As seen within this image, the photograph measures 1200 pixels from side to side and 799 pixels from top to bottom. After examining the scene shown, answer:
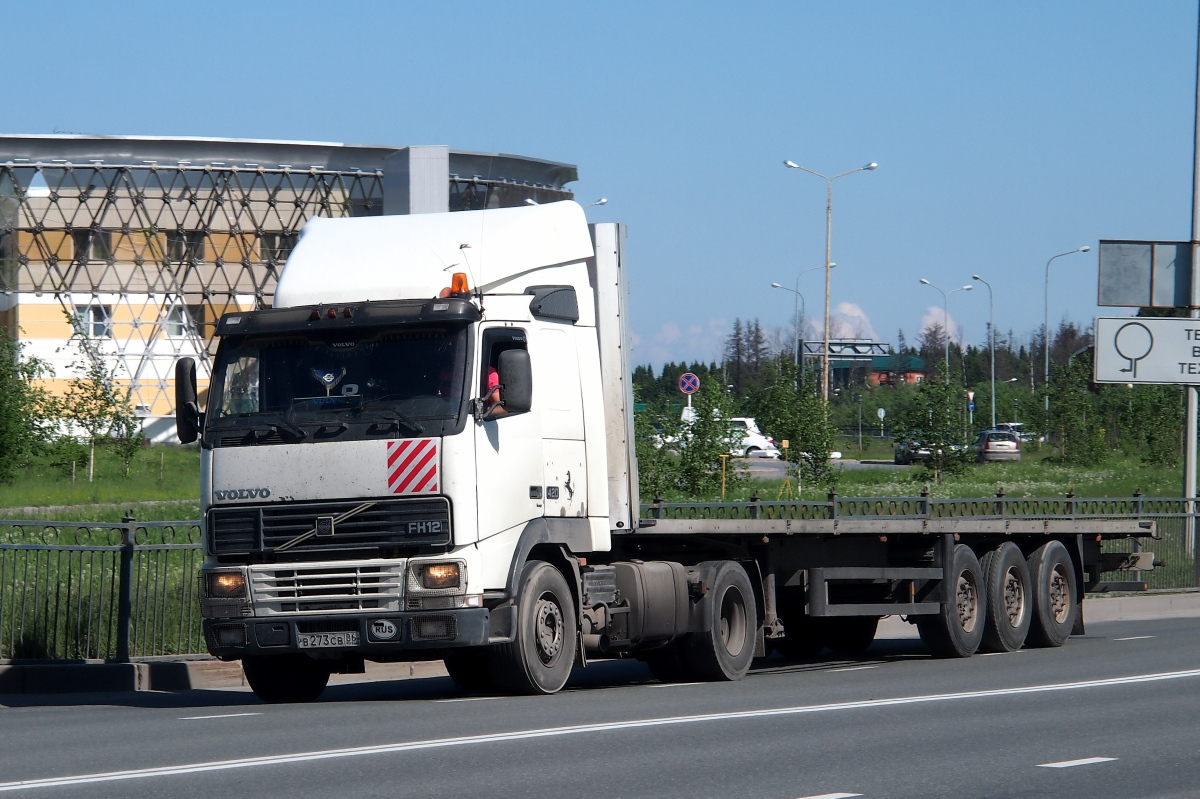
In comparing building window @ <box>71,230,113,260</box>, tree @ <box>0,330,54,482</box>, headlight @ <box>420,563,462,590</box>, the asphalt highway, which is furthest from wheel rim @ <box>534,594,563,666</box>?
building window @ <box>71,230,113,260</box>

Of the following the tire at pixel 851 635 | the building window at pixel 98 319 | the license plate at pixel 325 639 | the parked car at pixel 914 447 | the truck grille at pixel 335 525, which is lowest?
the tire at pixel 851 635

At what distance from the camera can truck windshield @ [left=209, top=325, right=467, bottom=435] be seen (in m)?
10.3

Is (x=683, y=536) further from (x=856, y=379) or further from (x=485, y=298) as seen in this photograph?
(x=856, y=379)

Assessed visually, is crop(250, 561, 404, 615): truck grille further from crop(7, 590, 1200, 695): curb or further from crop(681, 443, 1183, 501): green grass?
crop(681, 443, 1183, 501): green grass

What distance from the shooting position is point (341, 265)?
36.9 ft

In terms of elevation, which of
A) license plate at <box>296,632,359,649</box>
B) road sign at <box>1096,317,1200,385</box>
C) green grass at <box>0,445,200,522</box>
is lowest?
green grass at <box>0,445,200,522</box>

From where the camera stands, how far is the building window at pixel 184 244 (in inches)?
2970

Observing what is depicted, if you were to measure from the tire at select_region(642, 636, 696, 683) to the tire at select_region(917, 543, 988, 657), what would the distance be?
3.13 metres

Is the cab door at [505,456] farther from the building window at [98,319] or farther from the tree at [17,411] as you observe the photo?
the building window at [98,319]

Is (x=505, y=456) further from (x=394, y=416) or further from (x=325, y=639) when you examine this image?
(x=325, y=639)

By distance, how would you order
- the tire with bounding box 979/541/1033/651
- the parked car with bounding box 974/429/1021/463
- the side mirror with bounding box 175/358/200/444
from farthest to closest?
the parked car with bounding box 974/429/1021/463
the tire with bounding box 979/541/1033/651
the side mirror with bounding box 175/358/200/444

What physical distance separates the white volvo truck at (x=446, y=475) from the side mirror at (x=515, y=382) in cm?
1

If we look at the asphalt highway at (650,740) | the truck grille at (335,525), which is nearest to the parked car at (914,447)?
the asphalt highway at (650,740)

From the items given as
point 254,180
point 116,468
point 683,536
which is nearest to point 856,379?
point 254,180
